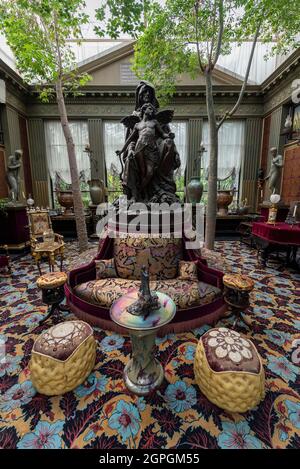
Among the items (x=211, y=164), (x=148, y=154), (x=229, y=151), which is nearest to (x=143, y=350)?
(x=148, y=154)

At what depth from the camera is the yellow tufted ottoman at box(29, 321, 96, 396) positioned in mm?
1547

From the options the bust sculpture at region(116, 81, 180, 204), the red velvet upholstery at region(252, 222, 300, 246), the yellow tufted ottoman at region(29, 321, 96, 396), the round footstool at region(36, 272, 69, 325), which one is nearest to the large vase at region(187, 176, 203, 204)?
the red velvet upholstery at region(252, 222, 300, 246)

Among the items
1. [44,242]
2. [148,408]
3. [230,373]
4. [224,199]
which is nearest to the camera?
[230,373]

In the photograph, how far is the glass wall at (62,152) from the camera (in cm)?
827

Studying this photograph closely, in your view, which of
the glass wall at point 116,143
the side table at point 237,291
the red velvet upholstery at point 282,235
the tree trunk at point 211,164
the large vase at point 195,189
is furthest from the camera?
the glass wall at point 116,143

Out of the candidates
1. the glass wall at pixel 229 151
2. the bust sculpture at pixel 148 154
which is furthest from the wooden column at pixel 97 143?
the bust sculpture at pixel 148 154

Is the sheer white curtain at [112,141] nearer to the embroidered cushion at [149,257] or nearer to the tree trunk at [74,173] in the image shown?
the tree trunk at [74,173]

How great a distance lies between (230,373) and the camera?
4.63 ft

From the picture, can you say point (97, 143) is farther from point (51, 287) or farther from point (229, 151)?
point (51, 287)

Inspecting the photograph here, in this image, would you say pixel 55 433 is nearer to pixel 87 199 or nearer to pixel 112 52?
pixel 87 199

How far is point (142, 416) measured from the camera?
1483 mm

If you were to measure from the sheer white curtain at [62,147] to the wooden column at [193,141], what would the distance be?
4065 millimetres

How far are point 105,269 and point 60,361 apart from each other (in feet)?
4.68
